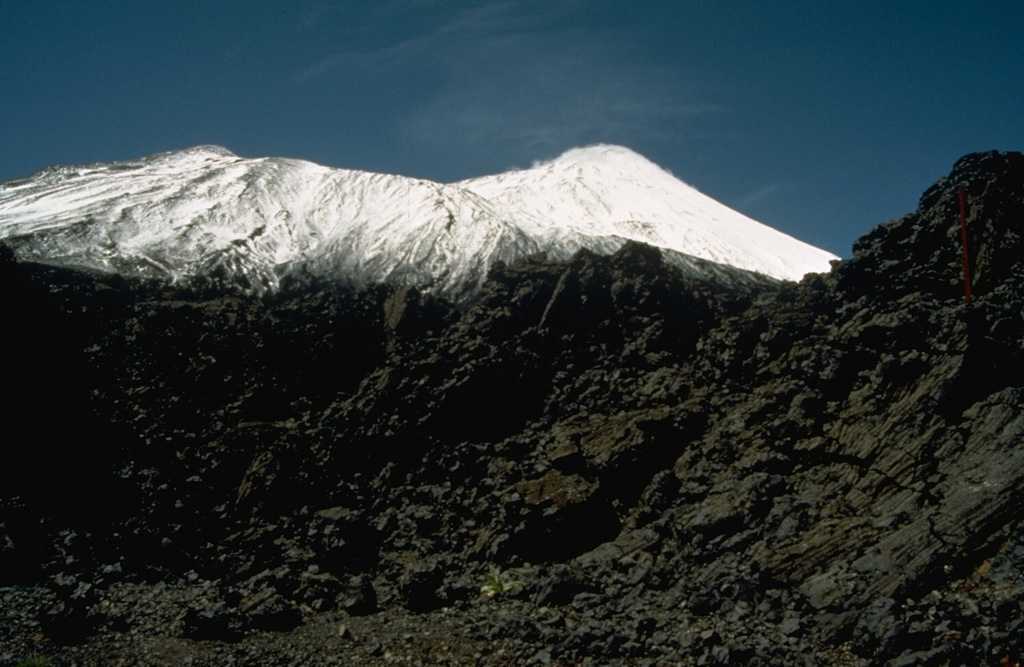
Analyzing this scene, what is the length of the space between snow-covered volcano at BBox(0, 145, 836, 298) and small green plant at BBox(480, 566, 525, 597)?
68.0 ft

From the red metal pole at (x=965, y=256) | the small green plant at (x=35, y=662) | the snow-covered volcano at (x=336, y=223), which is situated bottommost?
the small green plant at (x=35, y=662)

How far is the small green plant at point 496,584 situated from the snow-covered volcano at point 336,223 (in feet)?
68.0

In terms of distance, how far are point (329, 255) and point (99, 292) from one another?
44.3ft

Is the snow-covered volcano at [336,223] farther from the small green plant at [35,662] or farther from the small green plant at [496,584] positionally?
the small green plant at [35,662]

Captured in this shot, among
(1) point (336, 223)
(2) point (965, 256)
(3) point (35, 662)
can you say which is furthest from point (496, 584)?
(1) point (336, 223)

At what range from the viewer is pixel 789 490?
2367cm

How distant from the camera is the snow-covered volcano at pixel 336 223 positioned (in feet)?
144

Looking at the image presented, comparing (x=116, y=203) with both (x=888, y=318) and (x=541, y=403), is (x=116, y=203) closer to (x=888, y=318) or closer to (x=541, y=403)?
(x=541, y=403)

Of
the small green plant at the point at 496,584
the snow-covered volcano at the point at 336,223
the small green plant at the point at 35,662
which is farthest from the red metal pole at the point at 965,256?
the small green plant at the point at 35,662

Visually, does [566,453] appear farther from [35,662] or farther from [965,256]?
[35,662]

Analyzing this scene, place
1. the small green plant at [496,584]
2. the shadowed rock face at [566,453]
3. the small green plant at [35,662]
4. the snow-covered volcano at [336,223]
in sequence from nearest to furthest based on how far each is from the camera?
the small green plant at [35,662] → the shadowed rock face at [566,453] → the small green plant at [496,584] → the snow-covered volcano at [336,223]

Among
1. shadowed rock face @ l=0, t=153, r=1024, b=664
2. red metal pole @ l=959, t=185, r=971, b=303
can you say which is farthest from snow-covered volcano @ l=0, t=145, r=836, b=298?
red metal pole @ l=959, t=185, r=971, b=303

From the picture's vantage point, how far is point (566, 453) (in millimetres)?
28188

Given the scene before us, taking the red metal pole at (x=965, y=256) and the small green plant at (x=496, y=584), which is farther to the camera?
the red metal pole at (x=965, y=256)
